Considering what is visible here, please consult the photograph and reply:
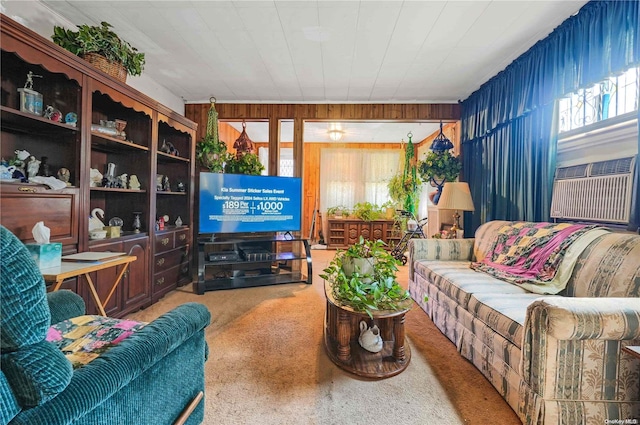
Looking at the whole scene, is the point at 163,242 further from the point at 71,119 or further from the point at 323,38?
the point at 323,38

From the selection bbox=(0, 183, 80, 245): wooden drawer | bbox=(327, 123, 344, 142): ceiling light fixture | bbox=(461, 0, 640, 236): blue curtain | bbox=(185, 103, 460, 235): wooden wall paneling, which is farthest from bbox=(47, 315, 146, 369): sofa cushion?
bbox=(327, 123, 344, 142): ceiling light fixture

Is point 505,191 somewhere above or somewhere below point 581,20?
below

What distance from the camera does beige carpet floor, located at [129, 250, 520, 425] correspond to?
131cm

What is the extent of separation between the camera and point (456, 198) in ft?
10.0

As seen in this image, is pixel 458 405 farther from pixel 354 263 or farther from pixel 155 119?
pixel 155 119

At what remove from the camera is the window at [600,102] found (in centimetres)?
189

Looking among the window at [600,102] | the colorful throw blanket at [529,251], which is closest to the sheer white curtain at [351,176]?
the colorful throw blanket at [529,251]

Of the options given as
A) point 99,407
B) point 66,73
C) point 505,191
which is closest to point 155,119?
point 66,73

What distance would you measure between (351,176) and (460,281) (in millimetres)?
4761

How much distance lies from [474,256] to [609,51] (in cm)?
181

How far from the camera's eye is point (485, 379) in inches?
62.2

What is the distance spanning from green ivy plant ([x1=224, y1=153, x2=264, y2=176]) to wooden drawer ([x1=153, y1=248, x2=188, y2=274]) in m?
1.18

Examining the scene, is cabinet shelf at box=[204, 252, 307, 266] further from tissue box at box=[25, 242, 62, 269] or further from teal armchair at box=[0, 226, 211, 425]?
teal armchair at box=[0, 226, 211, 425]

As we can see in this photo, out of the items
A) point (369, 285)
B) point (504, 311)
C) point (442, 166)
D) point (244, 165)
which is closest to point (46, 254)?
point (369, 285)
